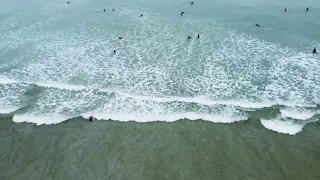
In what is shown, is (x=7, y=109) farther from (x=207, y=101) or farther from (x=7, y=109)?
(x=207, y=101)

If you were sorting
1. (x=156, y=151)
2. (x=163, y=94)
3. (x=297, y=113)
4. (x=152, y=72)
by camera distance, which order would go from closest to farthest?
(x=156, y=151)
(x=297, y=113)
(x=163, y=94)
(x=152, y=72)

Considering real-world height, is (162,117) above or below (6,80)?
below

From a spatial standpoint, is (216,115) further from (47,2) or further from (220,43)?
(47,2)

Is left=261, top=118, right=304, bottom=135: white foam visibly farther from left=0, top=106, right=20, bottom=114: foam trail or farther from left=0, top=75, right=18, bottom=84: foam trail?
left=0, top=75, right=18, bottom=84: foam trail

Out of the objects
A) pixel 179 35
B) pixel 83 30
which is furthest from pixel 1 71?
pixel 179 35

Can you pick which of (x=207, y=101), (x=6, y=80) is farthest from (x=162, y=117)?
(x=6, y=80)

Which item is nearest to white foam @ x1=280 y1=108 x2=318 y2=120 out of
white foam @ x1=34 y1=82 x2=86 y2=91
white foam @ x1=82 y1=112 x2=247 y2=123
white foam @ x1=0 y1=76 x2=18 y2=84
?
white foam @ x1=82 y1=112 x2=247 y2=123
